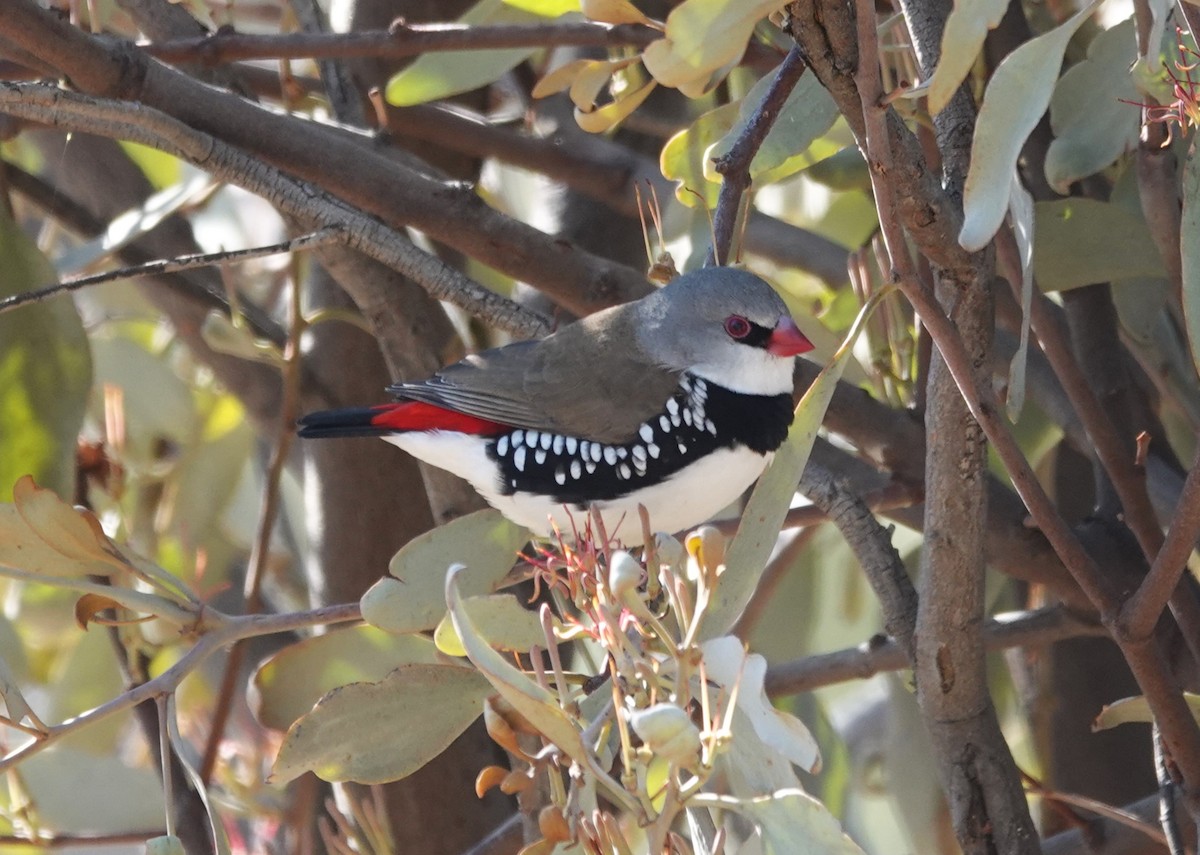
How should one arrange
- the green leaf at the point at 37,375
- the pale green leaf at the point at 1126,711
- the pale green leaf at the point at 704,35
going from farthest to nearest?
the green leaf at the point at 37,375 < the pale green leaf at the point at 1126,711 < the pale green leaf at the point at 704,35

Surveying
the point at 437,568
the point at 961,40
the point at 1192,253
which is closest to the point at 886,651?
the point at 437,568

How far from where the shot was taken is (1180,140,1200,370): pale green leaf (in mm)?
1502

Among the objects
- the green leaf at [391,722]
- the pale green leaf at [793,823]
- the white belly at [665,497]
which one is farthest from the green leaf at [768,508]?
the white belly at [665,497]

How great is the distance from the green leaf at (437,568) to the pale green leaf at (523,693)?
65cm

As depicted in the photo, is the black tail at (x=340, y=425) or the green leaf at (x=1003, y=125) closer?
the green leaf at (x=1003, y=125)

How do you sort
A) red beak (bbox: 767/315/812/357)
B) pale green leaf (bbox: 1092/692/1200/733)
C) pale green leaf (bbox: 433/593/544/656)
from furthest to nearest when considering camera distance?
1. red beak (bbox: 767/315/812/357)
2. pale green leaf (bbox: 1092/692/1200/733)
3. pale green leaf (bbox: 433/593/544/656)

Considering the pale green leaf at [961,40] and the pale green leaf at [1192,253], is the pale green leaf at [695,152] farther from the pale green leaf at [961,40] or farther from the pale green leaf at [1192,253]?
the pale green leaf at [961,40]

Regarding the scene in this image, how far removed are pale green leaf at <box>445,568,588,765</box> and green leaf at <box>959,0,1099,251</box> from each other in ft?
1.73

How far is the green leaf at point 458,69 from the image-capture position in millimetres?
2658

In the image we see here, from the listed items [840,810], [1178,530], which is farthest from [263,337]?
[1178,530]

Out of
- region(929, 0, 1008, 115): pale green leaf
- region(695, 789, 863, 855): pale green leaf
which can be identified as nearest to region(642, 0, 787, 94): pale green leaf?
region(929, 0, 1008, 115): pale green leaf

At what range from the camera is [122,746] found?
185 inches

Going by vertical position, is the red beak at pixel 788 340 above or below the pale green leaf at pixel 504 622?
above

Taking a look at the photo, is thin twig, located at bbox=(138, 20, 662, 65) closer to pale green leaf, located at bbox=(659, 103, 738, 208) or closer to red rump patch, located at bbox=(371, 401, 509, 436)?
pale green leaf, located at bbox=(659, 103, 738, 208)
